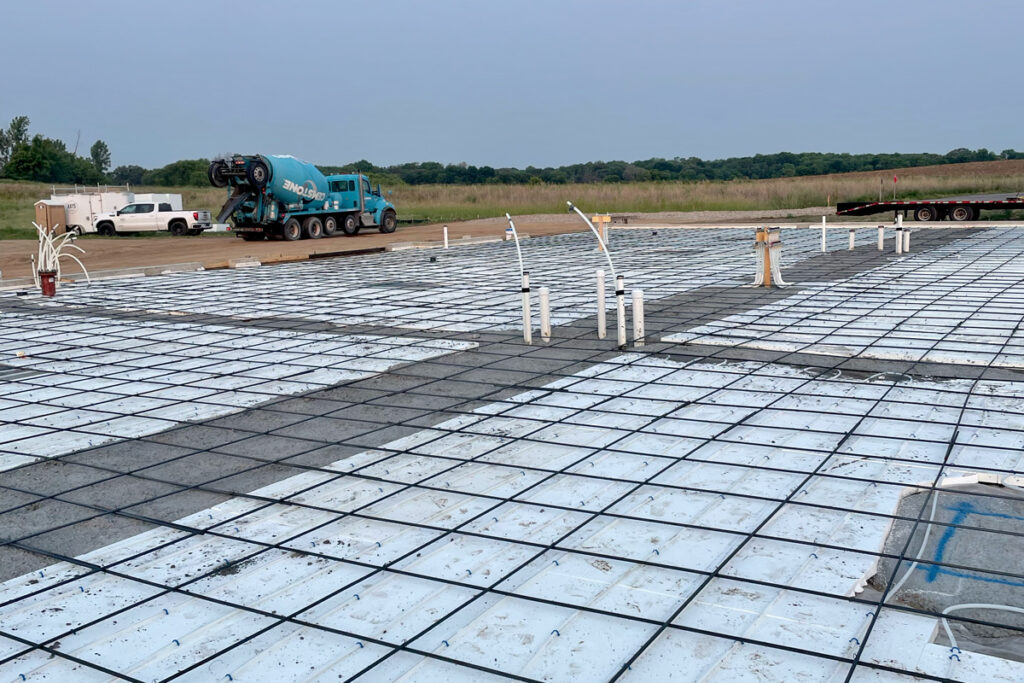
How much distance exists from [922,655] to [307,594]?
2093 mm

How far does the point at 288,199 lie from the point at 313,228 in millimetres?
1202

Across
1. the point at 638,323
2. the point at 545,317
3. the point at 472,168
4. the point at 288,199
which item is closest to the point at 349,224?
the point at 288,199

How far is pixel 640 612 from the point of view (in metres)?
3.15

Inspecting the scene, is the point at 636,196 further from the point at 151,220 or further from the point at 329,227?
the point at 151,220

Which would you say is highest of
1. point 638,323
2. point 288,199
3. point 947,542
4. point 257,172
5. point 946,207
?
point 257,172

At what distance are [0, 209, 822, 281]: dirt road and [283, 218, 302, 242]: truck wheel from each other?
0.20 metres

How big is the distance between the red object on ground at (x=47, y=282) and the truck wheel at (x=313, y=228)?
33.3ft

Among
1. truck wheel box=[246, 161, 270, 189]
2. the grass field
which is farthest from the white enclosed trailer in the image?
truck wheel box=[246, 161, 270, 189]

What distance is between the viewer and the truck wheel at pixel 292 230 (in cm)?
2173

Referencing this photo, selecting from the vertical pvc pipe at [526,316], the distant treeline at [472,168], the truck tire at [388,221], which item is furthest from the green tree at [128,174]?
the vertical pvc pipe at [526,316]

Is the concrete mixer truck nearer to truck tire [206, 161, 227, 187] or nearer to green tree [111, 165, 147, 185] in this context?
truck tire [206, 161, 227, 187]

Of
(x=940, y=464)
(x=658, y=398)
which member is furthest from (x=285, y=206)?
(x=940, y=464)

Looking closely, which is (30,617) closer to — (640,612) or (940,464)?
(640,612)

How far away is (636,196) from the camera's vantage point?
1372 inches
